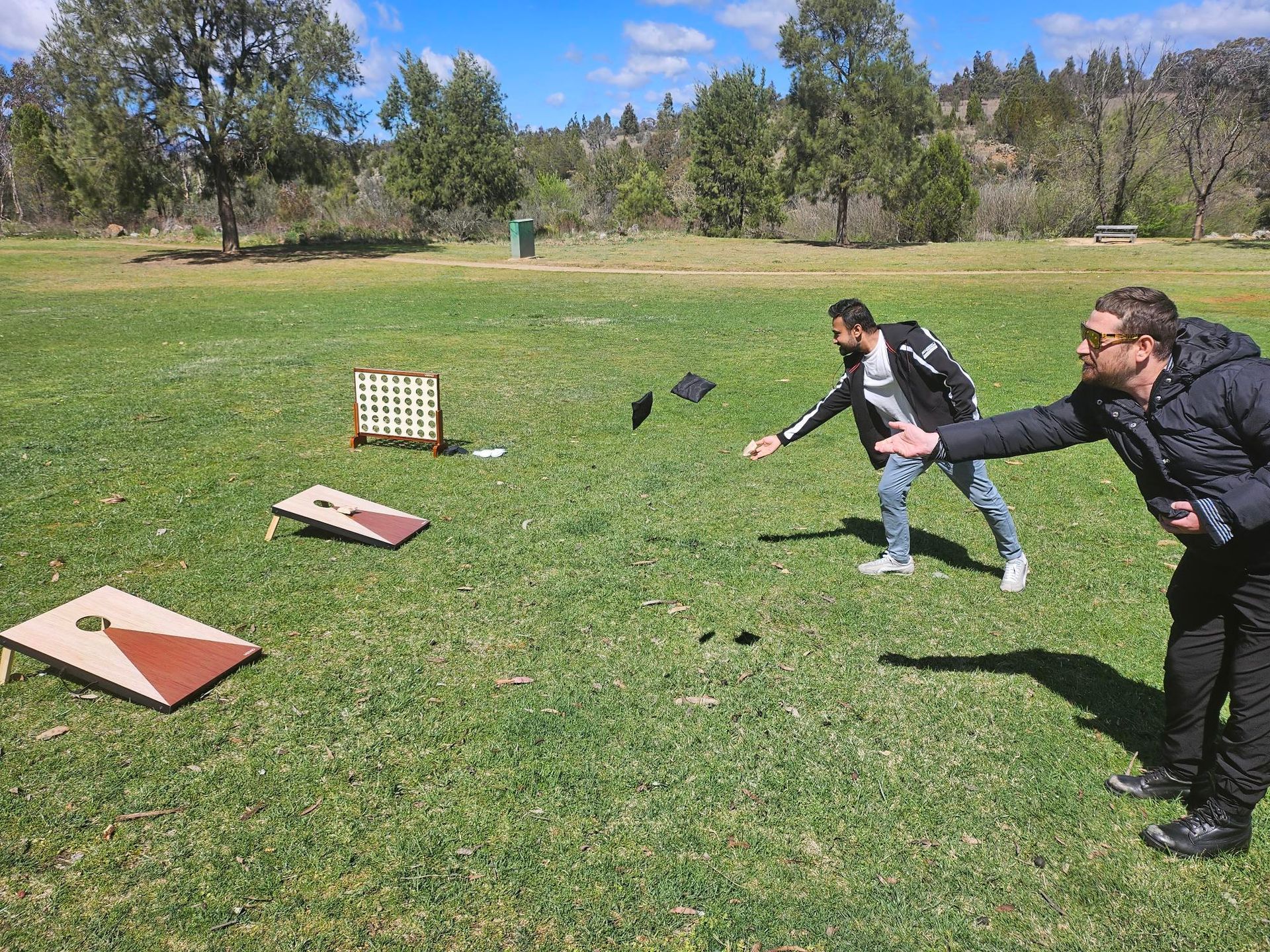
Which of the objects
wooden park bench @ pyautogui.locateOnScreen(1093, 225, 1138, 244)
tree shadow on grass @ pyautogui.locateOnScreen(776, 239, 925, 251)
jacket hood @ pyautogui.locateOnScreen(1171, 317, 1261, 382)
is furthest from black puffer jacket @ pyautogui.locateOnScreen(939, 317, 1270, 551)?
wooden park bench @ pyautogui.locateOnScreen(1093, 225, 1138, 244)

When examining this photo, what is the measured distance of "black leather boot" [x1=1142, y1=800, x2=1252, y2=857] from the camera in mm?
3574

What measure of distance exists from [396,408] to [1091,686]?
286 inches

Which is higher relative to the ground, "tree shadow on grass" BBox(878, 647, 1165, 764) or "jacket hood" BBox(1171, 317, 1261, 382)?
"jacket hood" BBox(1171, 317, 1261, 382)

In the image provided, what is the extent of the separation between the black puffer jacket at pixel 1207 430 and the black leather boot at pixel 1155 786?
123cm

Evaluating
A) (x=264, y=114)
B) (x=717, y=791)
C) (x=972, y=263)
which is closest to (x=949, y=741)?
(x=717, y=791)

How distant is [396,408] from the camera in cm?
945

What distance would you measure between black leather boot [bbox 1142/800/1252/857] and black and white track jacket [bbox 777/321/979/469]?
2.74 metres

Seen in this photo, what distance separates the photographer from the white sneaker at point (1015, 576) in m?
6.21

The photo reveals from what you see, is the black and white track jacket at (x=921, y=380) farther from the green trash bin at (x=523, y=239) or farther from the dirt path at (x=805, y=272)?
the green trash bin at (x=523, y=239)

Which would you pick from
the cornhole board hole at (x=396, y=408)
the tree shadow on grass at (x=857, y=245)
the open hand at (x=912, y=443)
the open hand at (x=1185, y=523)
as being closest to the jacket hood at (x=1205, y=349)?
the open hand at (x=1185, y=523)

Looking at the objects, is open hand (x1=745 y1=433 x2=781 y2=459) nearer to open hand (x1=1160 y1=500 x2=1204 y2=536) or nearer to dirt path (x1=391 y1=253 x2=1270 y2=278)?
open hand (x1=1160 y1=500 x2=1204 y2=536)

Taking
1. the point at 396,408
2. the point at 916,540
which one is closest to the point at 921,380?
the point at 916,540

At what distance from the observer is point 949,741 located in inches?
174

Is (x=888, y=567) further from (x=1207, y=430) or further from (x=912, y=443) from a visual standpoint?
(x=1207, y=430)
